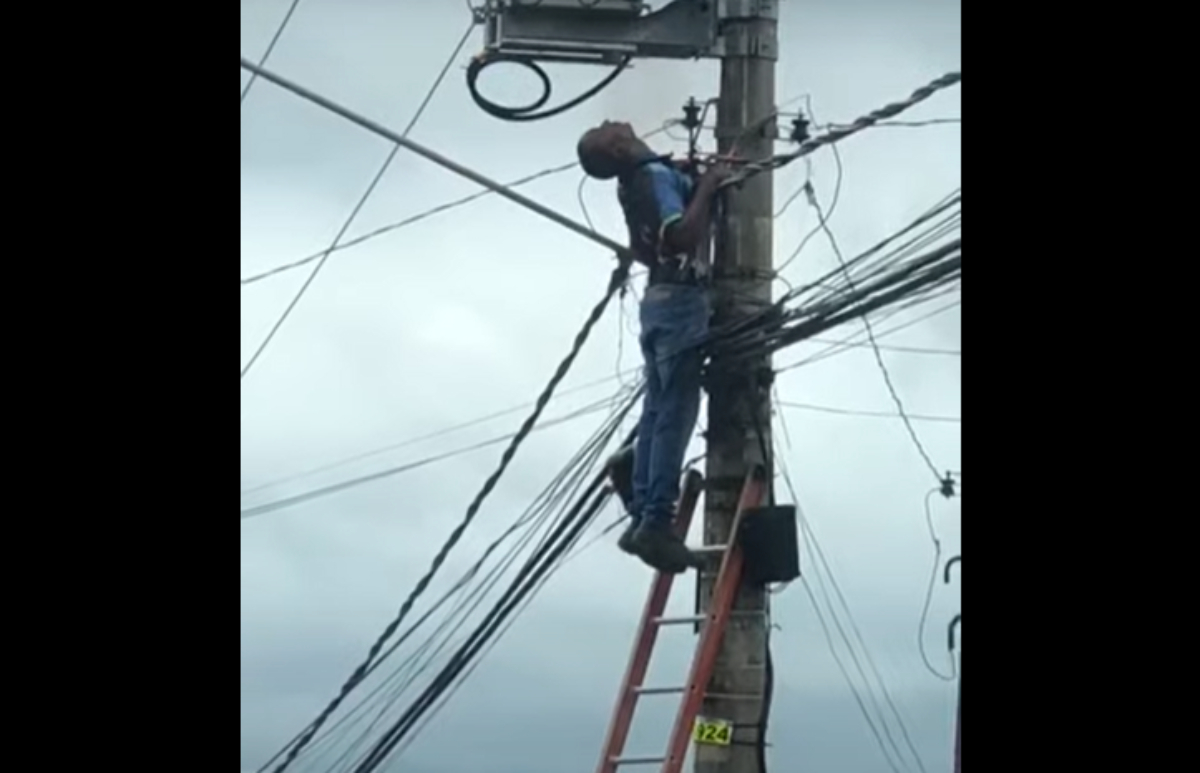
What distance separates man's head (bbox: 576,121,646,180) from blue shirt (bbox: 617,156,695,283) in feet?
0.08

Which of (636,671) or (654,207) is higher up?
(654,207)

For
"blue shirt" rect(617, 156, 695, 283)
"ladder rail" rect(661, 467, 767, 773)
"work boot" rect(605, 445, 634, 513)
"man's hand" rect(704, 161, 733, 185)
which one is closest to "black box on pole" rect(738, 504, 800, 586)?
"ladder rail" rect(661, 467, 767, 773)

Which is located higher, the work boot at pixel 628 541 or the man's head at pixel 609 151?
the man's head at pixel 609 151

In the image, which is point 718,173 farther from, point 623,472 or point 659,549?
point 659,549

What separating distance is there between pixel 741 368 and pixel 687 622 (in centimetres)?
42

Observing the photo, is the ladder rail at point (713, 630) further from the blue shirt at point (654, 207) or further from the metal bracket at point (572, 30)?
the metal bracket at point (572, 30)

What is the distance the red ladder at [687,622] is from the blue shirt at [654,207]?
365mm

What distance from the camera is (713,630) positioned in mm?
3861

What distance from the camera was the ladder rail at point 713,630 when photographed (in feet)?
12.6

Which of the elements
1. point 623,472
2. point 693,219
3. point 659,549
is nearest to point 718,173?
point 693,219

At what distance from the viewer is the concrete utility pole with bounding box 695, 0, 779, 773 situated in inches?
A: 152

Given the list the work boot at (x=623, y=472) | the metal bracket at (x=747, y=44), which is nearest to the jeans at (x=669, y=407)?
the work boot at (x=623, y=472)
